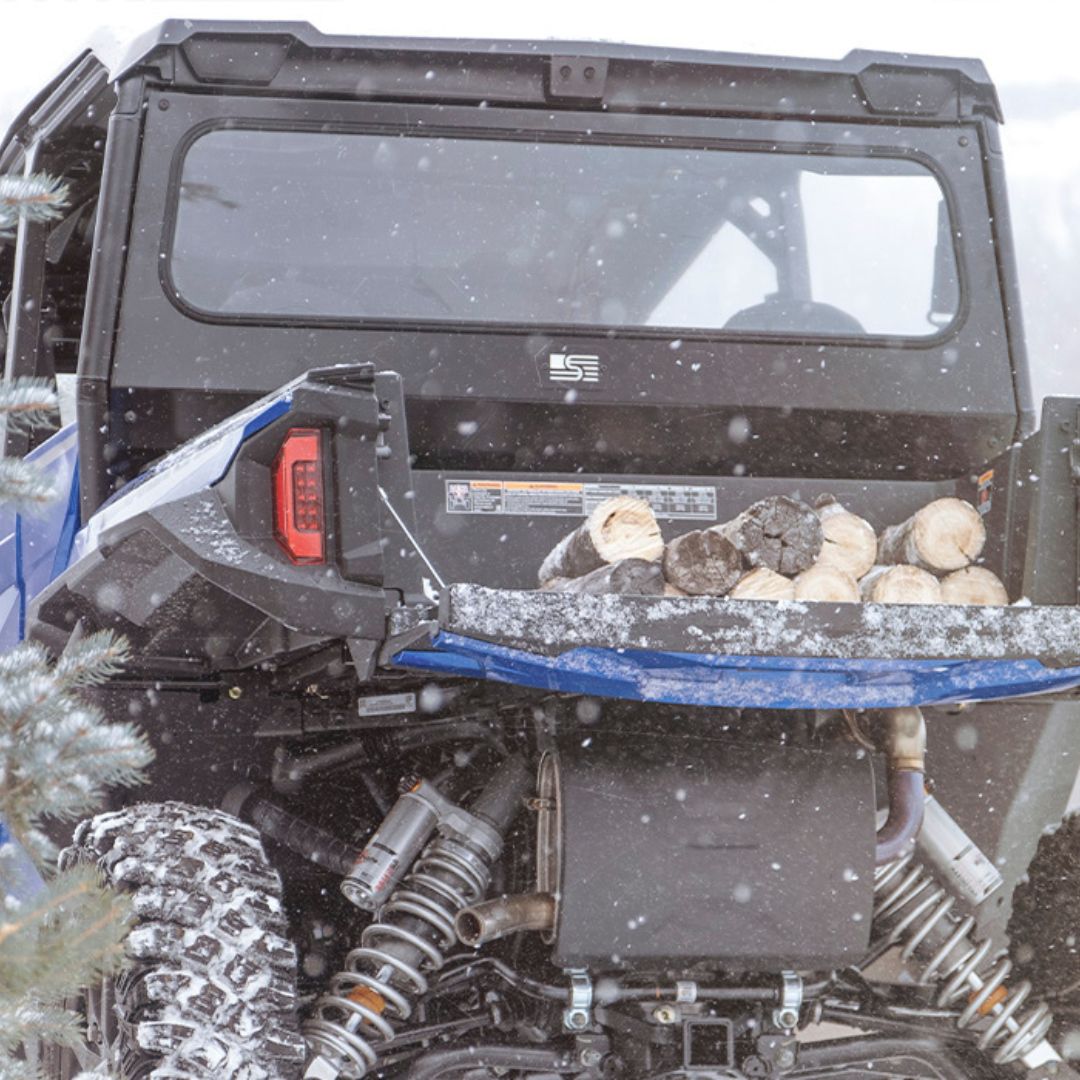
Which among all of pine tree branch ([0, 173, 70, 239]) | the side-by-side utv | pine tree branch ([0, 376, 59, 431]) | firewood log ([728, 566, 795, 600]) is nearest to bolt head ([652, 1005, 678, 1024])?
the side-by-side utv

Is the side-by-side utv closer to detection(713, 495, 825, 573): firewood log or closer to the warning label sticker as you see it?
the warning label sticker

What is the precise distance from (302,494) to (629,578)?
2.18ft

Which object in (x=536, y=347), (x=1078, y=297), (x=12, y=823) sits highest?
(x=1078, y=297)

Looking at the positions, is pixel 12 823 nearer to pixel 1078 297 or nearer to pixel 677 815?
pixel 677 815

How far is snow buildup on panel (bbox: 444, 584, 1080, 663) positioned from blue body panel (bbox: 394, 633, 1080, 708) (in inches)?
1.0

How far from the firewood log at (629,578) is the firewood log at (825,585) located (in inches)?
12.5

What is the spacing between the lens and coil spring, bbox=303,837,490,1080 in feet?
11.5

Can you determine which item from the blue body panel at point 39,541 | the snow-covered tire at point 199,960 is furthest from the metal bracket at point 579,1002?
the blue body panel at point 39,541

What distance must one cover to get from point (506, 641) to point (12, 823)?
852 mm

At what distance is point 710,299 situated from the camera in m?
4.45

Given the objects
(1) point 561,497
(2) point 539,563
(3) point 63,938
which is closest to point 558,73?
(1) point 561,497

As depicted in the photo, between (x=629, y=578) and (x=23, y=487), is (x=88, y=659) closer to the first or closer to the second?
(x=23, y=487)

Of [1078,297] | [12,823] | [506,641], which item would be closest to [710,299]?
[506,641]

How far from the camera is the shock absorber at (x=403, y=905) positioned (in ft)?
11.5
